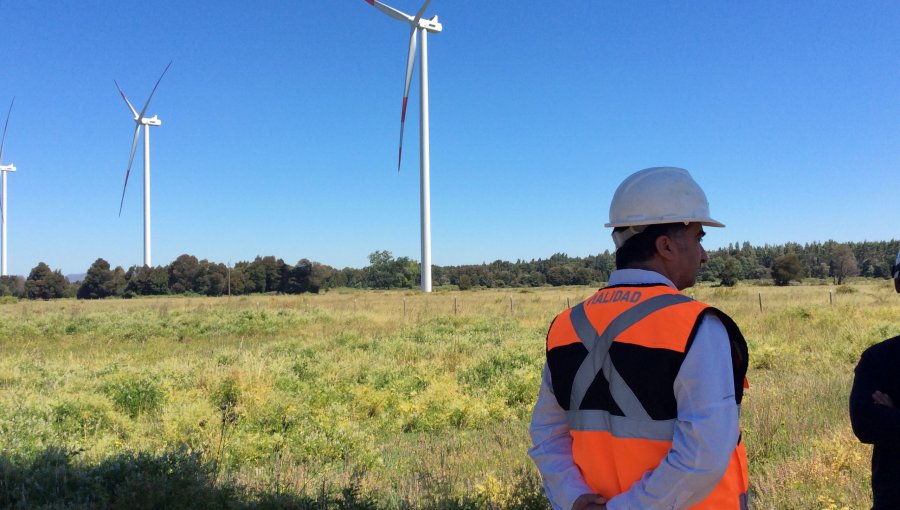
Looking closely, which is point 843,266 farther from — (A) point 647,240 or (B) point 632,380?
(B) point 632,380

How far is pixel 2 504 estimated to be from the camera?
420 cm

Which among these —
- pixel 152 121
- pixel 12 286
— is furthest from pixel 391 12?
pixel 12 286

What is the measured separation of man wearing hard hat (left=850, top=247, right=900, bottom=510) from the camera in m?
2.52

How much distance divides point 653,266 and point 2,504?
507cm

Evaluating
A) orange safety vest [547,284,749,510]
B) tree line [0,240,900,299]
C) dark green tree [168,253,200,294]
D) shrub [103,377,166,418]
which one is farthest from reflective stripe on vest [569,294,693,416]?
dark green tree [168,253,200,294]

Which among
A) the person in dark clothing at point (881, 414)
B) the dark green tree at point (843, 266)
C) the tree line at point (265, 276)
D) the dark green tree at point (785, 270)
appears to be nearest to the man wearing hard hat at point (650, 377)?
the person in dark clothing at point (881, 414)

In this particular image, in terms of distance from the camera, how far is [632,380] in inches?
64.9

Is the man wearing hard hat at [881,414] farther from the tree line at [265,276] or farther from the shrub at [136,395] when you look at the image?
the tree line at [265,276]

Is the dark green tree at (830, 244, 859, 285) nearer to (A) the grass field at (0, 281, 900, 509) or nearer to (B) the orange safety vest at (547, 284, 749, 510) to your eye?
(A) the grass field at (0, 281, 900, 509)

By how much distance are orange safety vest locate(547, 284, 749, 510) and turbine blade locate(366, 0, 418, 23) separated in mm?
42861

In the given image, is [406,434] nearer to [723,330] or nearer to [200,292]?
[723,330]

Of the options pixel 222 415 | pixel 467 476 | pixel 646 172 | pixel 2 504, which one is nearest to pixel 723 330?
pixel 646 172

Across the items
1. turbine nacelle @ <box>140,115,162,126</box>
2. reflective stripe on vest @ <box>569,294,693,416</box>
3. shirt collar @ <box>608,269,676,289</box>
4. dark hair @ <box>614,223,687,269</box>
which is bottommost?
reflective stripe on vest @ <box>569,294,693,416</box>

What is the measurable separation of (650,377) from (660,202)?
59cm
